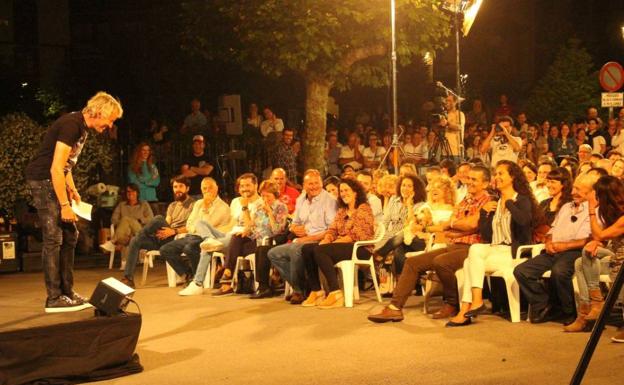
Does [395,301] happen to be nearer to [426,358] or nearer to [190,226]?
[426,358]

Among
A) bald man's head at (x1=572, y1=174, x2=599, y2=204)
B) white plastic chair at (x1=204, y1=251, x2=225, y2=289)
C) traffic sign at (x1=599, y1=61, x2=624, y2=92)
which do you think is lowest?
white plastic chair at (x1=204, y1=251, x2=225, y2=289)

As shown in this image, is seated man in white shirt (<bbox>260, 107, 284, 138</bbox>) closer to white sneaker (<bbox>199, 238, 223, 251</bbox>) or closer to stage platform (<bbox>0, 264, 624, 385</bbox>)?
white sneaker (<bbox>199, 238, 223, 251</bbox>)

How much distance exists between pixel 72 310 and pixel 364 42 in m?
11.1

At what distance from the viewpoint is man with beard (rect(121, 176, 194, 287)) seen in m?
12.6

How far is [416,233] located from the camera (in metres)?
10.4

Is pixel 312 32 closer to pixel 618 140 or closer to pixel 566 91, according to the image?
pixel 618 140

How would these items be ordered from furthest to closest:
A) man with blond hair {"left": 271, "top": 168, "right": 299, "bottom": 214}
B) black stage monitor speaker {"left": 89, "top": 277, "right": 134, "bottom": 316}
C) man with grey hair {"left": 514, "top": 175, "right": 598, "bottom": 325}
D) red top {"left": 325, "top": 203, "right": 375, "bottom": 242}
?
man with blond hair {"left": 271, "top": 168, "right": 299, "bottom": 214}, red top {"left": 325, "top": 203, "right": 375, "bottom": 242}, man with grey hair {"left": 514, "top": 175, "right": 598, "bottom": 325}, black stage monitor speaker {"left": 89, "top": 277, "right": 134, "bottom": 316}

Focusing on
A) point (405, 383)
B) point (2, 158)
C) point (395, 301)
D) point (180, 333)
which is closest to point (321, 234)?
point (395, 301)

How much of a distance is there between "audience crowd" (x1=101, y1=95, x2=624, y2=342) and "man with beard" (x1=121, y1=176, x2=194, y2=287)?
0.02 meters

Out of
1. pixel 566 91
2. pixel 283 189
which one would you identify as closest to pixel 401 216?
pixel 283 189

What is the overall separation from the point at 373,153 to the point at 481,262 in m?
9.80

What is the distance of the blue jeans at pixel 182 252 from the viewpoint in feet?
39.5

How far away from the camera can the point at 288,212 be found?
11.6 m

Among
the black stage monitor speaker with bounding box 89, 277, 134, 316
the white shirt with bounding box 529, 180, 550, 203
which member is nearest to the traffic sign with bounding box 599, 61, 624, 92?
the white shirt with bounding box 529, 180, 550, 203
